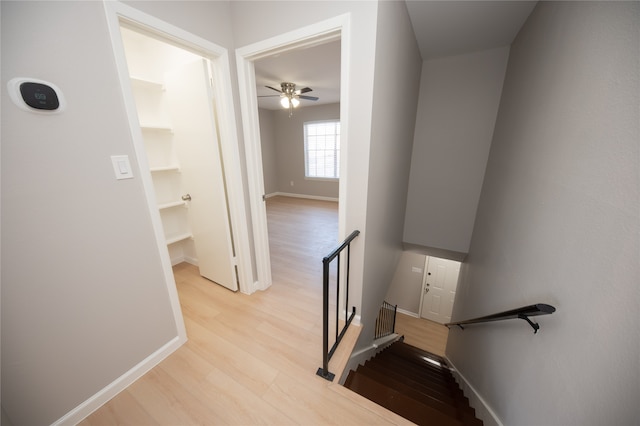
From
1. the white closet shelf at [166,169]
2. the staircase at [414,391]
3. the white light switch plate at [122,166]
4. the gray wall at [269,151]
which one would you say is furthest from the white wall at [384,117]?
the gray wall at [269,151]

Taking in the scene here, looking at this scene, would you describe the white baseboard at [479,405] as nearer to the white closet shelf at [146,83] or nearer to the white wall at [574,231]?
the white wall at [574,231]

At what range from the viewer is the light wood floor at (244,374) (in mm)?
1164

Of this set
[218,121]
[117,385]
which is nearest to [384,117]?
[218,121]

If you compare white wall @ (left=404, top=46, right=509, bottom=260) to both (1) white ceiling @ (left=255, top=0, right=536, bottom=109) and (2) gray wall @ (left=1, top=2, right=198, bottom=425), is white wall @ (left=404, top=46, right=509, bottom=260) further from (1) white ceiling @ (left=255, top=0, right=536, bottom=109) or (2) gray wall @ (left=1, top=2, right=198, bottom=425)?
(2) gray wall @ (left=1, top=2, right=198, bottom=425)

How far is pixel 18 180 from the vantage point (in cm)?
87

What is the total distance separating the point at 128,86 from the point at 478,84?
3409mm

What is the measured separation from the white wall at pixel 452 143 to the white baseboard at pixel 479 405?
1.68 meters

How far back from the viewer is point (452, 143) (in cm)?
288

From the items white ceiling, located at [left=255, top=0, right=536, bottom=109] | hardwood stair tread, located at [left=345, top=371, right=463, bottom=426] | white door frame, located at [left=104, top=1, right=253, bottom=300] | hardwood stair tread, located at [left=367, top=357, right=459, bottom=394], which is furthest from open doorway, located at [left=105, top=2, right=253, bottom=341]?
hardwood stair tread, located at [left=367, top=357, right=459, bottom=394]

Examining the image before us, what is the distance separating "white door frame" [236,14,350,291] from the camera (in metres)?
1.29

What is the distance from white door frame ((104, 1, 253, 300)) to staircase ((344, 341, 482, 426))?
133 centimetres

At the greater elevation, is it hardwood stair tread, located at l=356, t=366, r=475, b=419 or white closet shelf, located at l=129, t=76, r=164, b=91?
white closet shelf, located at l=129, t=76, r=164, b=91

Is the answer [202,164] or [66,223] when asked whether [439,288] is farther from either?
[66,223]

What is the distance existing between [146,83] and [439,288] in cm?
587
